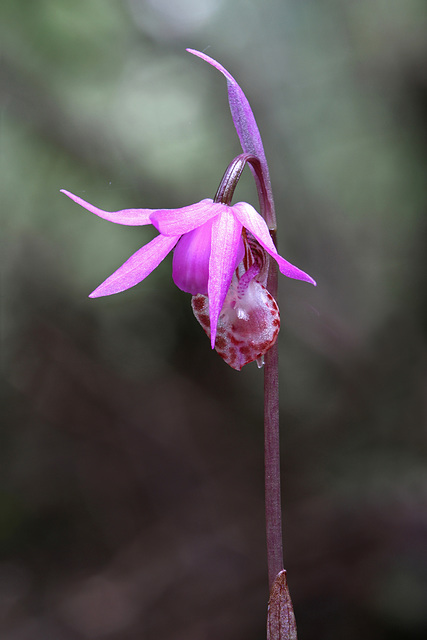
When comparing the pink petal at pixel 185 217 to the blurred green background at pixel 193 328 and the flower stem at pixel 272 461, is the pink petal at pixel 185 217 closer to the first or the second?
the flower stem at pixel 272 461

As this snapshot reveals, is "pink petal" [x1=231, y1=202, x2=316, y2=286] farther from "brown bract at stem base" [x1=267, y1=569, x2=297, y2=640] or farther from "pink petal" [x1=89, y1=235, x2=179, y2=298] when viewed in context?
"brown bract at stem base" [x1=267, y1=569, x2=297, y2=640]

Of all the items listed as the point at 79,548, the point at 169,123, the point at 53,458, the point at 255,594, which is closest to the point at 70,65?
the point at 169,123

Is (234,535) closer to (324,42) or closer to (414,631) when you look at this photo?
(414,631)

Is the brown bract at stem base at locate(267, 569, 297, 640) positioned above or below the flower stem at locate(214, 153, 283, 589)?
below

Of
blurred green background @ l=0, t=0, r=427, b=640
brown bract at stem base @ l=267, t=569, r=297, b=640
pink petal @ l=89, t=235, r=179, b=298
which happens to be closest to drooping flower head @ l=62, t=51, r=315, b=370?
pink petal @ l=89, t=235, r=179, b=298

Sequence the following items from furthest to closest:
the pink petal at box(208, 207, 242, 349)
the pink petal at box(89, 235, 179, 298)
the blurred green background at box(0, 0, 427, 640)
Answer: the blurred green background at box(0, 0, 427, 640) < the pink petal at box(89, 235, 179, 298) < the pink petal at box(208, 207, 242, 349)

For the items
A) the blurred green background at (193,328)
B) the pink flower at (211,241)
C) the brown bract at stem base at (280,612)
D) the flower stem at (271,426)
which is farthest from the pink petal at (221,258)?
the blurred green background at (193,328)
